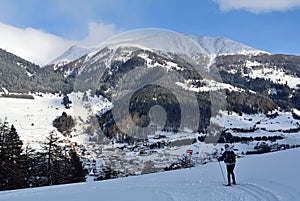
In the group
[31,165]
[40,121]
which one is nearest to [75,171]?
[31,165]

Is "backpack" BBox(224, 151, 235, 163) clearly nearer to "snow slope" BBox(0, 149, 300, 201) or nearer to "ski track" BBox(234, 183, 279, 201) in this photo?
"snow slope" BBox(0, 149, 300, 201)

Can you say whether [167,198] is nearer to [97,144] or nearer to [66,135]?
[97,144]

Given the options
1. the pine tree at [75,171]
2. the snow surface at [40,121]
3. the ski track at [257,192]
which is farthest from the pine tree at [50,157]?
the snow surface at [40,121]

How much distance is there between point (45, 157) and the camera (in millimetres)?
35344

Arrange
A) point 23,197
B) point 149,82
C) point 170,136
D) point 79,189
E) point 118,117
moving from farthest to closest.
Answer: point 149,82 < point 170,136 < point 118,117 < point 79,189 < point 23,197

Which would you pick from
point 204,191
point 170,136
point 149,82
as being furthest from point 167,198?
point 149,82

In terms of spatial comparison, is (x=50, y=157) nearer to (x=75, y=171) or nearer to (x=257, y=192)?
(x=75, y=171)

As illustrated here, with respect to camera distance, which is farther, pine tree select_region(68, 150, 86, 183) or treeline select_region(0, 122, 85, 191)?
pine tree select_region(68, 150, 86, 183)

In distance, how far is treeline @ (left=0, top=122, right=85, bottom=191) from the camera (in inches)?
1163

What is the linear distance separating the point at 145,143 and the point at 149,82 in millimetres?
51557

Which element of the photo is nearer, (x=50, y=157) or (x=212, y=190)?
(x=212, y=190)

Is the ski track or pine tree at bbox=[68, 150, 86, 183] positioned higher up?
the ski track

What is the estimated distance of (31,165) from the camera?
34.9 m

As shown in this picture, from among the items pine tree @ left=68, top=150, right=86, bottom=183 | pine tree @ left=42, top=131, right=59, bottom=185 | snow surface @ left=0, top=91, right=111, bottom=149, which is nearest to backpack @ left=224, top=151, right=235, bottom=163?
pine tree @ left=42, top=131, right=59, bottom=185
